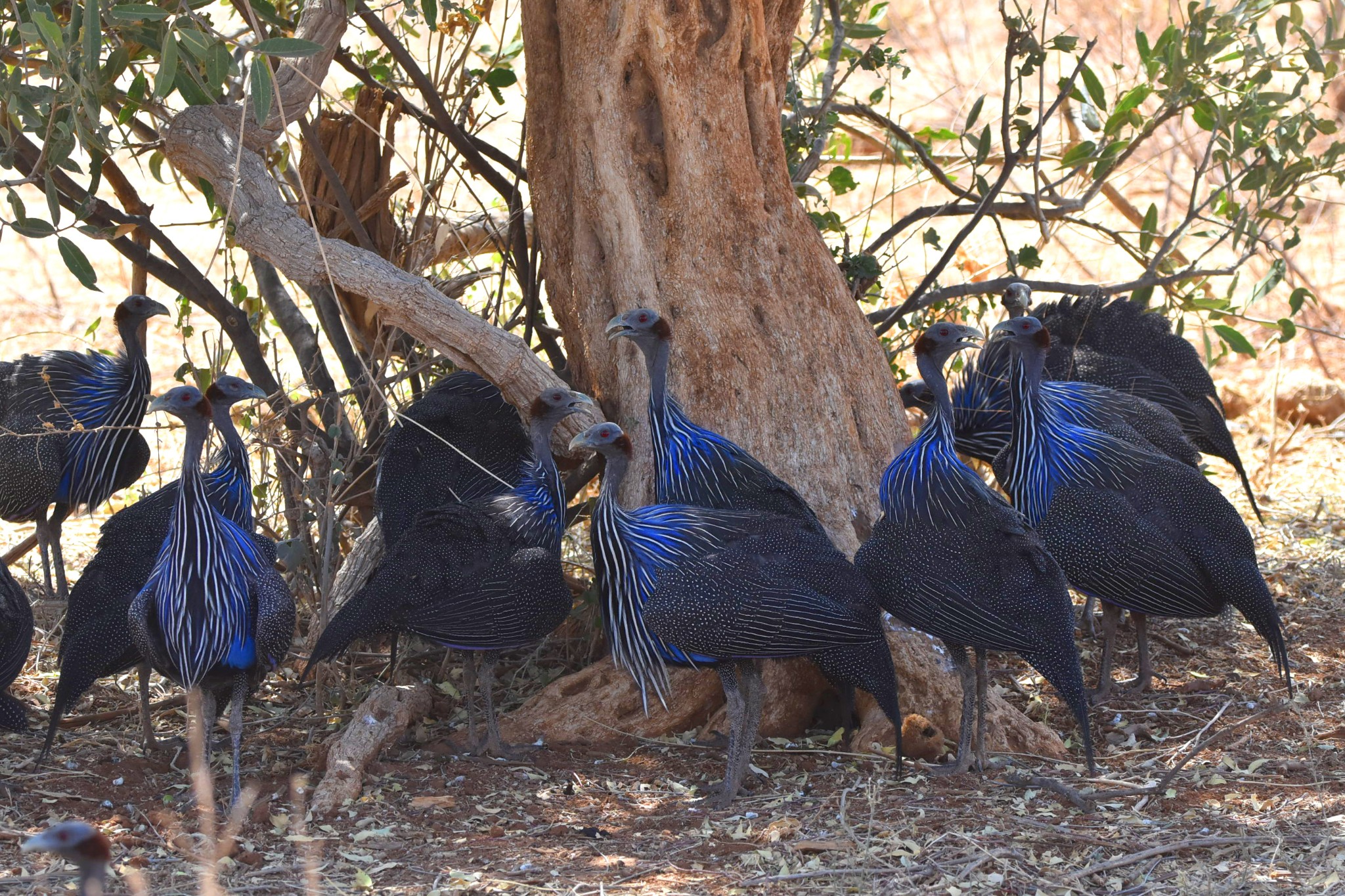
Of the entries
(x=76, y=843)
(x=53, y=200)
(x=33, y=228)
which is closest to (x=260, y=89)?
(x=53, y=200)

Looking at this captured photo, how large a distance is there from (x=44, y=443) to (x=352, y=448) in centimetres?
137

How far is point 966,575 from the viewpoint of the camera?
3.99m

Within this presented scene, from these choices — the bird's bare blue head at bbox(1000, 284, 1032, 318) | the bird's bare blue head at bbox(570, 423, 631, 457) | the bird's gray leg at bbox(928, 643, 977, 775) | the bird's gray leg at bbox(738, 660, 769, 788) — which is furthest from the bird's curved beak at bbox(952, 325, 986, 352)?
the bird's gray leg at bbox(738, 660, 769, 788)

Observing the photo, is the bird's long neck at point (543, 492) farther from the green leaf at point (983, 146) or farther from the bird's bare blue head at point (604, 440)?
the green leaf at point (983, 146)

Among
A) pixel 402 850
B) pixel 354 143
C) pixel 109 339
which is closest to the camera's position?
pixel 402 850

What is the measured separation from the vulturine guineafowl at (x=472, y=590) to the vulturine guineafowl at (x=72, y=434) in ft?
6.02

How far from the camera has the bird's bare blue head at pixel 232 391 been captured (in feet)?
14.8

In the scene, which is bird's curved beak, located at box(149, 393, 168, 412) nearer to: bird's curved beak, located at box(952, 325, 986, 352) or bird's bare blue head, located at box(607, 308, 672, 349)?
bird's bare blue head, located at box(607, 308, 672, 349)

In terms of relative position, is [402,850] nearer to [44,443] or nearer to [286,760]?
[286,760]

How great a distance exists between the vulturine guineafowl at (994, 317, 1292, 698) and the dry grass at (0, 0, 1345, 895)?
41cm

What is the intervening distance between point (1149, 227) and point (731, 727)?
2.84 meters

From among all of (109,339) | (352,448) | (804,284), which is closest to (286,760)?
(352,448)

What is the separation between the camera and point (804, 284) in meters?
4.89

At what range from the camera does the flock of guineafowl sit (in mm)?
3959
